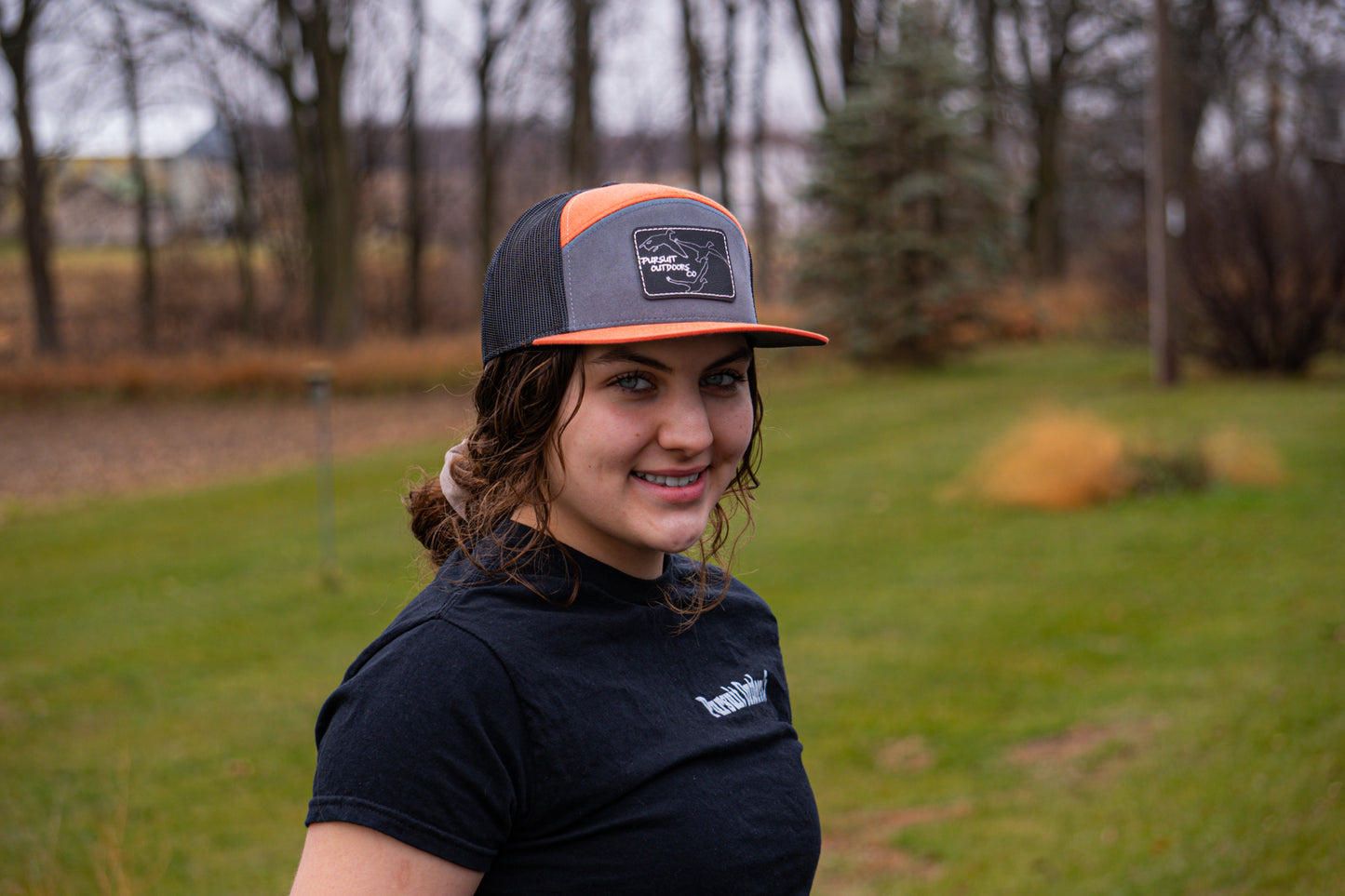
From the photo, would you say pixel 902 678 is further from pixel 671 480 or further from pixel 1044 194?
pixel 1044 194

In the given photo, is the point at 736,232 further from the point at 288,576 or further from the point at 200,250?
the point at 200,250

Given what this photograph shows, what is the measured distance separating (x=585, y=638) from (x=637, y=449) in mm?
254

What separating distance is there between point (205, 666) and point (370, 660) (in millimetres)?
6288

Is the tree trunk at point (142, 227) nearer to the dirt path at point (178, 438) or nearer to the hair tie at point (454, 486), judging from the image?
the dirt path at point (178, 438)

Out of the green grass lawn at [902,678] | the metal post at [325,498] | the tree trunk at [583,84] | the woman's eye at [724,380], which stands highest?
the tree trunk at [583,84]

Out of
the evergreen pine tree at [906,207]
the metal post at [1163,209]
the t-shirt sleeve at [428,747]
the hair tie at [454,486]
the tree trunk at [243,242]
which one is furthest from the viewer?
the tree trunk at [243,242]

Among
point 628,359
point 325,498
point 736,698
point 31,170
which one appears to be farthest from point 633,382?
point 31,170

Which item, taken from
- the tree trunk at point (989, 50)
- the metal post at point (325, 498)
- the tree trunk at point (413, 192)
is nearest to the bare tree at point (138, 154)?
the tree trunk at point (413, 192)

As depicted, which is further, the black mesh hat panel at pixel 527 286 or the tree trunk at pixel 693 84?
the tree trunk at pixel 693 84

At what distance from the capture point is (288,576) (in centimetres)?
905

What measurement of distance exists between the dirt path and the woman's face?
10436mm

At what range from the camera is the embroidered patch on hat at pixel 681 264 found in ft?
5.17

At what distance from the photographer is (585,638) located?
1.53 meters

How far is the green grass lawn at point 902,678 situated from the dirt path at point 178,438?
2.11 metres
